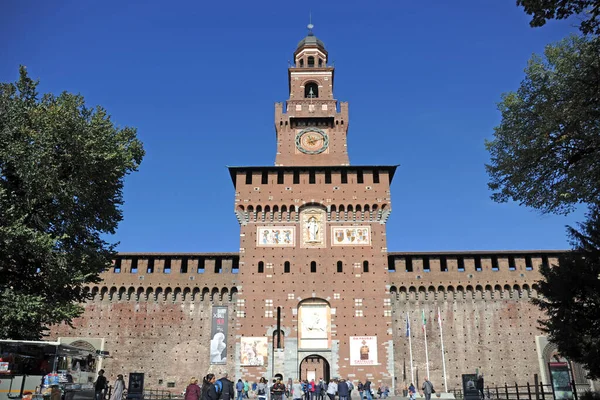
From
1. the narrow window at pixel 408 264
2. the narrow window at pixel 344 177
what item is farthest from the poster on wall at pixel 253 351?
the narrow window at pixel 344 177

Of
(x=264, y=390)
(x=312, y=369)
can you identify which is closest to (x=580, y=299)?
(x=264, y=390)

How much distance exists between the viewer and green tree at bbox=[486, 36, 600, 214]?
11969 millimetres

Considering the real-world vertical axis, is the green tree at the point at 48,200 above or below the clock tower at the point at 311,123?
below

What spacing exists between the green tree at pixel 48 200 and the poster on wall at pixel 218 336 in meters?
15.4

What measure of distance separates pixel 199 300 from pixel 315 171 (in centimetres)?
1059

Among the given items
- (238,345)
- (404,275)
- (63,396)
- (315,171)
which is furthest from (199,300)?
(63,396)

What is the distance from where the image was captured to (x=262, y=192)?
1267 inches

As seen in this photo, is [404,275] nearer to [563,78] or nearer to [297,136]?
[297,136]

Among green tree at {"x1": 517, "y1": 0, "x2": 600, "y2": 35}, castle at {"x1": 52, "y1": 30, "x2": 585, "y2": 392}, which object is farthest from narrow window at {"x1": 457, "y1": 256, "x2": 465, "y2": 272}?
green tree at {"x1": 517, "y1": 0, "x2": 600, "y2": 35}

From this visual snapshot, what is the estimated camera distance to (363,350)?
1142 inches

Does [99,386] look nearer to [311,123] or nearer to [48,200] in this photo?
[48,200]

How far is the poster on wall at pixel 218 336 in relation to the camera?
3138cm

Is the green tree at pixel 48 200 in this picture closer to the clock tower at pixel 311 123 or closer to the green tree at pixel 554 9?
the green tree at pixel 554 9

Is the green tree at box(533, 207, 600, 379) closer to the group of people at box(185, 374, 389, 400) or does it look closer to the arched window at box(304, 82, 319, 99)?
the group of people at box(185, 374, 389, 400)
